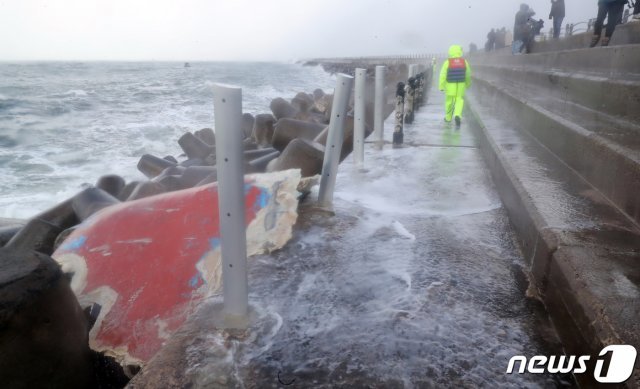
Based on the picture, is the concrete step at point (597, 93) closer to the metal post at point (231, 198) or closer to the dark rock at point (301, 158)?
the dark rock at point (301, 158)

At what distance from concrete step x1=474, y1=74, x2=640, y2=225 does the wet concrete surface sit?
65cm

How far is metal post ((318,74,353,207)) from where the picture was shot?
128 inches

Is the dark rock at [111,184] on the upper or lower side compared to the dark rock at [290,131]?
lower

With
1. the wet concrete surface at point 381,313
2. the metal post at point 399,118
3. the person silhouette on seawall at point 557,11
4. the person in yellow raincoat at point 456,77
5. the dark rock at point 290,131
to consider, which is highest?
the person silhouette on seawall at point 557,11

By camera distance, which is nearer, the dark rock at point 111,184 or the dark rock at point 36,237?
the dark rock at point 36,237

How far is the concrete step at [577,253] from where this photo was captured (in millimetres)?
1574

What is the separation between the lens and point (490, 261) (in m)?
2.54

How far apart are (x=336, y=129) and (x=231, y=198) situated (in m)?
1.67

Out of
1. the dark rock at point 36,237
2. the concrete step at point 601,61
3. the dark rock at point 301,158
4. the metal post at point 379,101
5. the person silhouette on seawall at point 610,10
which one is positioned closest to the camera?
the dark rock at point 36,237

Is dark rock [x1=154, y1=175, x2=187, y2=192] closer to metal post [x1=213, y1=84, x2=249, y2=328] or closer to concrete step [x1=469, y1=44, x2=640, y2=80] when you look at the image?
metal post [x1=213, y1=84, x2=249, y2=328]

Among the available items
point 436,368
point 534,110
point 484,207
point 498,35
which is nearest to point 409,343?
point 436,368

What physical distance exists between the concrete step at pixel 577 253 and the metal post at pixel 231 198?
1.32 meters

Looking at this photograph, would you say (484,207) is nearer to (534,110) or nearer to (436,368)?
(436,368)

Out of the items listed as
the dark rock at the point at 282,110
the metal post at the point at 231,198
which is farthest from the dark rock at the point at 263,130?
the metal post at the point at 231,198
